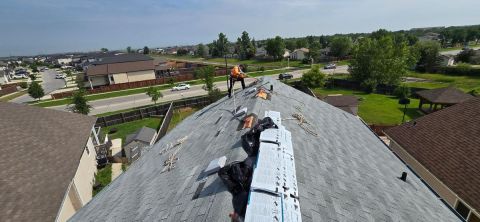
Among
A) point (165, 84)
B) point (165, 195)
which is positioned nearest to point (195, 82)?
point (165, 84)

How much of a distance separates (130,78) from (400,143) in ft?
205

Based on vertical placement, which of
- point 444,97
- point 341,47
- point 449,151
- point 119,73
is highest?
point 341,47

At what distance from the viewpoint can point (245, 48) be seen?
11575cm

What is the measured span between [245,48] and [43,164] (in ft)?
345

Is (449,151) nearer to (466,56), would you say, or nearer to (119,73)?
(119,73)

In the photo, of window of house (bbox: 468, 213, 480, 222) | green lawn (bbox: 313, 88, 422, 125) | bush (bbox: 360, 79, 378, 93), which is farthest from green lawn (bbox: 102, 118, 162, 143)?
bush (bbox: 360, 79, 378, 93)

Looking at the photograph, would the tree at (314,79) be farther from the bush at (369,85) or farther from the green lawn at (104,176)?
the green lawn at (104,176)

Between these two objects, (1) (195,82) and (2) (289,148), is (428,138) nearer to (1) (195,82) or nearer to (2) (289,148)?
(2) (289,148)

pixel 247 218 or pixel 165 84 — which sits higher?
pixel 247 218

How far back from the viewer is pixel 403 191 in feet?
32.3

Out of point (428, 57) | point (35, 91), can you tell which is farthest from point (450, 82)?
point (35, 91)

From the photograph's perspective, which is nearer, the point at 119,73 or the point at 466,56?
the point at 119,73

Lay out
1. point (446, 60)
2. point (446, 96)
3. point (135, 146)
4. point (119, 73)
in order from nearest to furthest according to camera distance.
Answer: point (135, 146) < point (446, 96) < point (119, 73) < point (446, 60)

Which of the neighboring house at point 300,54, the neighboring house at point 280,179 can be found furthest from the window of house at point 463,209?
the neighboring house at point 300,54
